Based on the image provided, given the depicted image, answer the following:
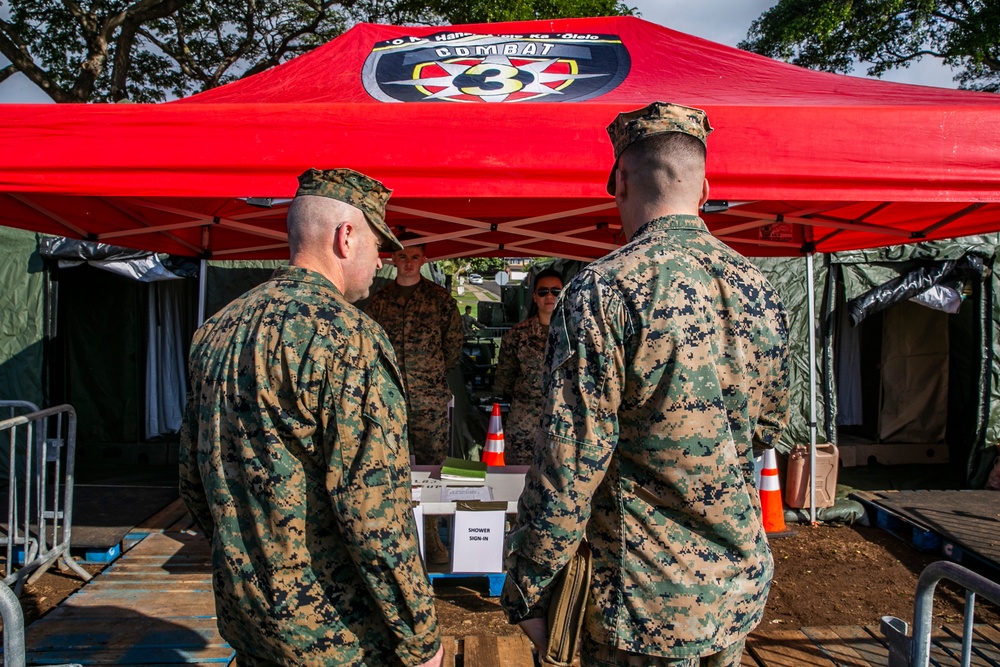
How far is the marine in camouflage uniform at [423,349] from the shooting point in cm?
494

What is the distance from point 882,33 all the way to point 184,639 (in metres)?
18.2

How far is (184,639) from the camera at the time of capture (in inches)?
133

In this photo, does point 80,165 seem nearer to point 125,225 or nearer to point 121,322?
point 125,225

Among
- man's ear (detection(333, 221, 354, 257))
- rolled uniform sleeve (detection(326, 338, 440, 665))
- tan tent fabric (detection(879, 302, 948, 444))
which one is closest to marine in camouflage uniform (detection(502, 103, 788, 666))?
rolled uniform sleeve (detection(326, 338, 440, 665))

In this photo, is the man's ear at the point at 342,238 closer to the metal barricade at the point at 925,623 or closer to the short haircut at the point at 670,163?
the short haircut at the point at 670,163

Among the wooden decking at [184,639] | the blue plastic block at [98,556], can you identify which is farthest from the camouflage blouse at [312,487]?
the blue plastic block at [98,556]

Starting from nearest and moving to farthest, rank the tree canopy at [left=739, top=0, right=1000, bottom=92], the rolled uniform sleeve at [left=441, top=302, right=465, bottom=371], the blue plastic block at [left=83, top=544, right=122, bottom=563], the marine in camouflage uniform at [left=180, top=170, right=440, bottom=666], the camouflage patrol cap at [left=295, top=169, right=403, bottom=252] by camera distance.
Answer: the marine in camouflage uniform at [left=180, top=170, right=440, bottom=666] → the camouflage patrol cap at [left=295, top=169, right=403, bottom=252] → the blue plastic block at [left=83, top=544, right=122, bottom=563] → the rolled uniform sleeve at [left=441, top=302, right=465, bottom=371] → the tree canopy at [left=739, top=0, right=1000, bottom=92]

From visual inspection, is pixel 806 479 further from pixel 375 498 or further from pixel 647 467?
pixel 375 498

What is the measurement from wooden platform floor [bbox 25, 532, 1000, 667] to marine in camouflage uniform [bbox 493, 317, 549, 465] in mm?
1740

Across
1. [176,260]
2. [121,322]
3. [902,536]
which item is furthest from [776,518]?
[121,322]

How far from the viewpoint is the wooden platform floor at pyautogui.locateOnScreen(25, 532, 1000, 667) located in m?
3.13

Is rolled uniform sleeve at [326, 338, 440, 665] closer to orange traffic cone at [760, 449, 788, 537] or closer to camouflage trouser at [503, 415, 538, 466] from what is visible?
camouflage trouser at [503, 415, 538, 466]

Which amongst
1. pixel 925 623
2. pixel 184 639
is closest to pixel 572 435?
pixel 925 623

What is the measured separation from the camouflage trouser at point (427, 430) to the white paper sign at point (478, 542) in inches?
45.5
